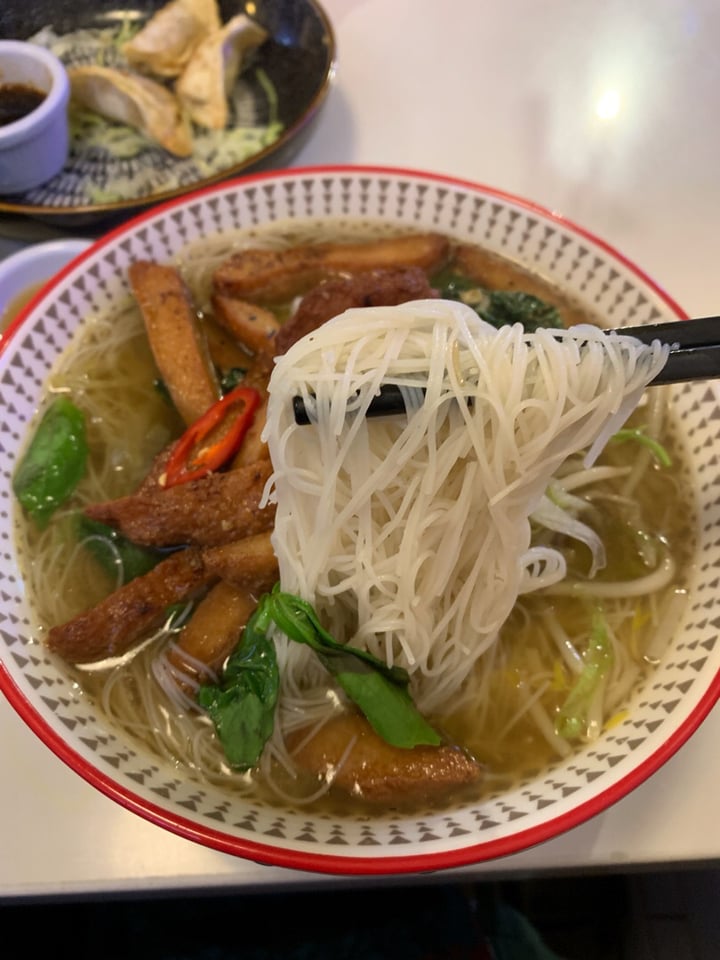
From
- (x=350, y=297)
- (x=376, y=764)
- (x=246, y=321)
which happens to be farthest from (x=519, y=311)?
(x=376, y=764)

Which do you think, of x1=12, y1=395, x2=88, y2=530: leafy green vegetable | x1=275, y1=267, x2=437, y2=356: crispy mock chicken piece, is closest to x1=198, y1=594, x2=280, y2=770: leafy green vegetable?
x1=12, y1=395, x2=88, y2=530: leafy green vegetable

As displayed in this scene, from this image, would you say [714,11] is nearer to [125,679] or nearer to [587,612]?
[587,612]

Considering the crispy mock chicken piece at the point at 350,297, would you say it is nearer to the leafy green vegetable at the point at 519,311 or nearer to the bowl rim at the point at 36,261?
the leafy green vegetable at the point at 519,311

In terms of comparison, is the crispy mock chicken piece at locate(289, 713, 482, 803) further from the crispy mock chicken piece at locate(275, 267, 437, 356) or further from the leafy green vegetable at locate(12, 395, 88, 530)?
the crispy mock chicken piece at locate(275, 267, 437, 356)

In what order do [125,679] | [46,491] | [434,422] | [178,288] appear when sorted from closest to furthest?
[434,422]
[125,679]
[46,491]
[178,288]

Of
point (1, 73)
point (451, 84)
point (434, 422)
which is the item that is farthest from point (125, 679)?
point (451, 84)
